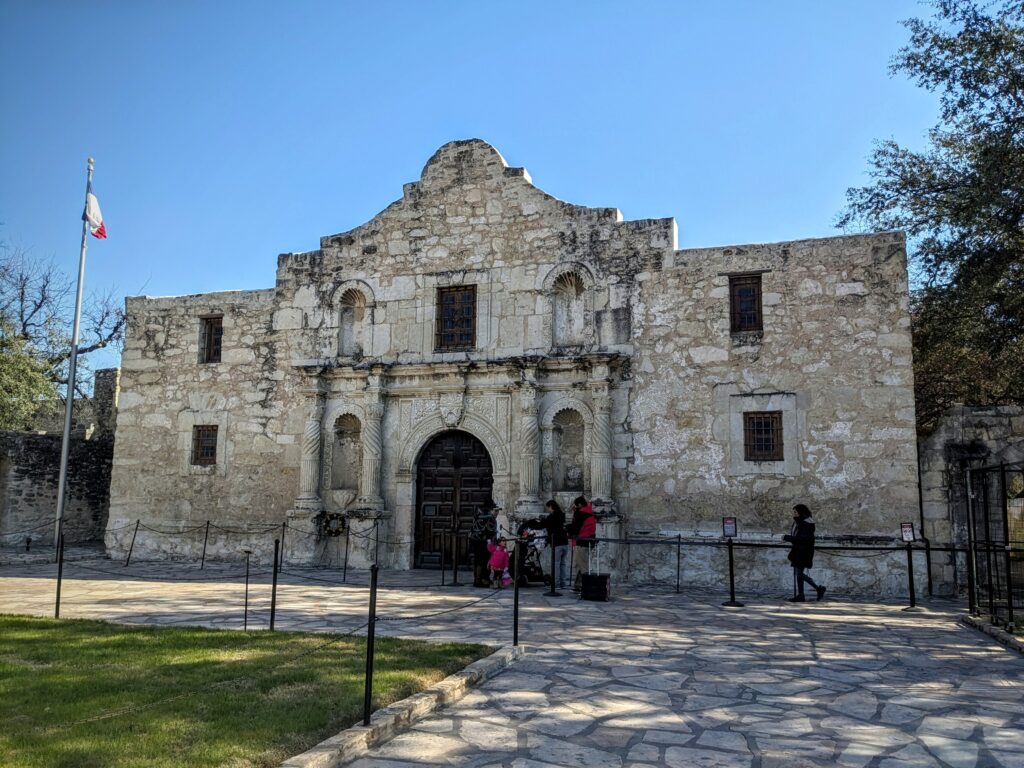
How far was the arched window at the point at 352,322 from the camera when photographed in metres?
16.1

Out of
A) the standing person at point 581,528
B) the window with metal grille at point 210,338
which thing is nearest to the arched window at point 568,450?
the standing person at point 581,528

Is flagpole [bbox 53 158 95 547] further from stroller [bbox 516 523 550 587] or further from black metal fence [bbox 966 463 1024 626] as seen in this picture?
black metal fence [bbox 966 463 1024 626]

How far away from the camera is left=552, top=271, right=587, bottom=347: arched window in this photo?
14664 millimetres

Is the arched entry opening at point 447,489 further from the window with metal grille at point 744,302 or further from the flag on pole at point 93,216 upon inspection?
the flag on pole at point 93,216

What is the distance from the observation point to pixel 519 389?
14469 mm

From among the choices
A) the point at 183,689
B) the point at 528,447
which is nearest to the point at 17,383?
the point at 528,447

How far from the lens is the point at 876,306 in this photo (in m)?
13.0

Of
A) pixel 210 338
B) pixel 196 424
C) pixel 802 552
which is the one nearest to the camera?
pixel 802 552

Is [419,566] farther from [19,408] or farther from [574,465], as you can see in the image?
[19,408]

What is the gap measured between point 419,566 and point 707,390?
6.16 meters

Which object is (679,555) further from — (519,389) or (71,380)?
(71,380)

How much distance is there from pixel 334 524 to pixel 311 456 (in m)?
1.40

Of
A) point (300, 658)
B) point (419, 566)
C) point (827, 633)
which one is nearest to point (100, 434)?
point (419, 566)

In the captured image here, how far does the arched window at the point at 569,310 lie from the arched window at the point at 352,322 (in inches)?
155
